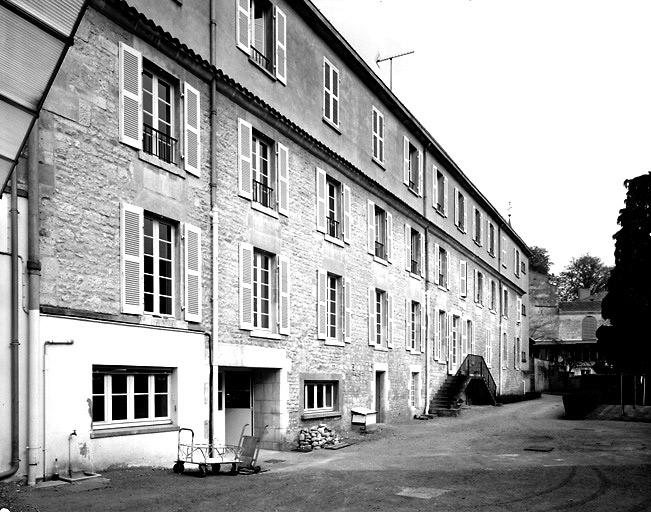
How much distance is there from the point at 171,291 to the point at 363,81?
1105cm

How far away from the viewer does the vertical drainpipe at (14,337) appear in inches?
356

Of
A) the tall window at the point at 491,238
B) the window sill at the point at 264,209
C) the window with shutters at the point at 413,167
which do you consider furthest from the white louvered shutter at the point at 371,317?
the tall window at the point at 491,238

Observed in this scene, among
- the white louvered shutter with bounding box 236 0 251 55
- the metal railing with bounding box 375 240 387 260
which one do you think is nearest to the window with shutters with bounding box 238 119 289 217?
the white louvered shutter with bounding box 236 0 251 55

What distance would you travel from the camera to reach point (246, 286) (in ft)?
46.9

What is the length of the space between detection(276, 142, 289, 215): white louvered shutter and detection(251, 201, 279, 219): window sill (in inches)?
9.2

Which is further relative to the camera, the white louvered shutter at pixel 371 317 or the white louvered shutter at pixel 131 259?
the white louvered shutter at pixel 371 317

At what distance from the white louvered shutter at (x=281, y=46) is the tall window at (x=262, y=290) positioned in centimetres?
413

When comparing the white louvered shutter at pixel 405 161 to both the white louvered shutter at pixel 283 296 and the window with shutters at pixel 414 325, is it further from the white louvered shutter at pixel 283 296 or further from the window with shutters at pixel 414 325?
the white louvered shutter at pixel 283 296

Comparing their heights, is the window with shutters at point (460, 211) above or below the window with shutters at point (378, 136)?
below

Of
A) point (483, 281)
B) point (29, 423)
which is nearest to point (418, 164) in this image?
point (483, 281)

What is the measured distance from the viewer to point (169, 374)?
478 inches

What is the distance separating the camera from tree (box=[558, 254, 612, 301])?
7256cm

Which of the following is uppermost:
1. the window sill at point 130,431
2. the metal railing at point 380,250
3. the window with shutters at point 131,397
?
the metal railing at point 380,250

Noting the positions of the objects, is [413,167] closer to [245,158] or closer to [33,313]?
[245,158]
